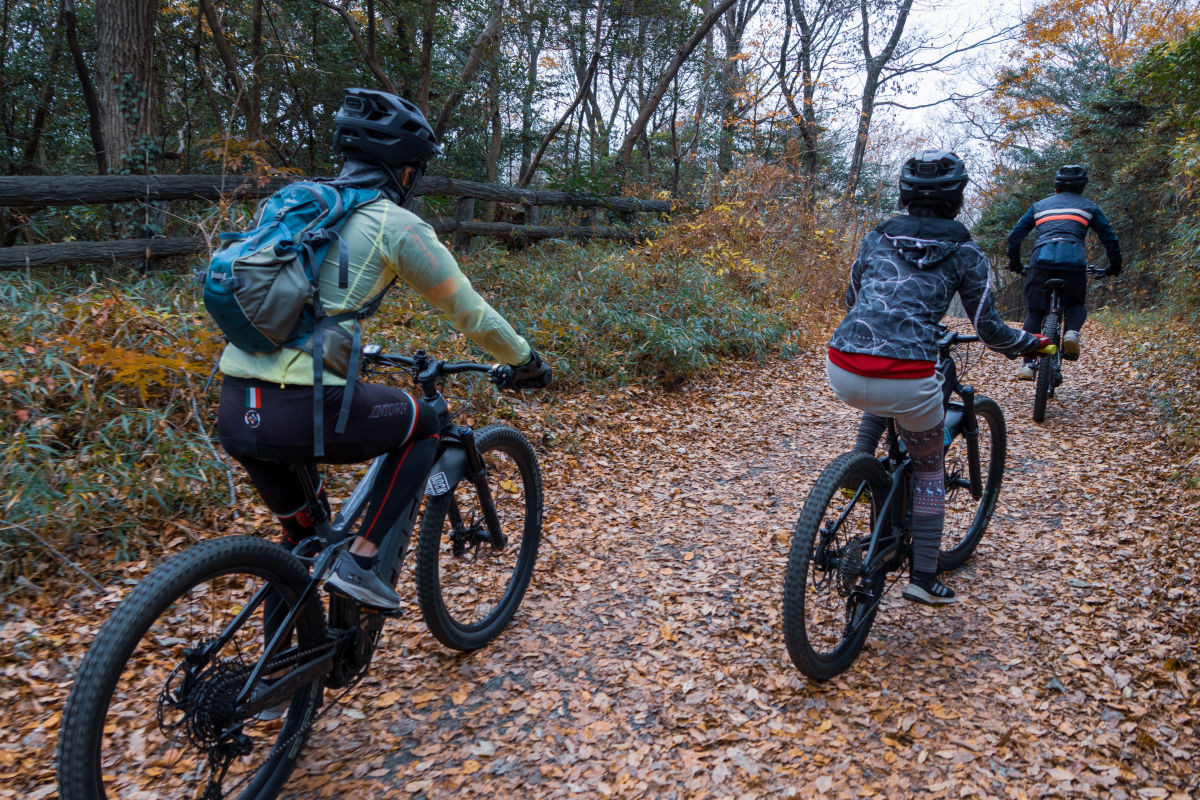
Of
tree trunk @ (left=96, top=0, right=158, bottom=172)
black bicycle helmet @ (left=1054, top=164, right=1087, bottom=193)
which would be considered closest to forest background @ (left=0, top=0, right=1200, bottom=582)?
tree trunk @ (left=96, top=0, right=158, bottom=172)

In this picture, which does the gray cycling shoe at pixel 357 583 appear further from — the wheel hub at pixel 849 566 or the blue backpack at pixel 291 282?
the wheel hub at pixel 849 566

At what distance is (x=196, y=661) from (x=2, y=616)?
1959 mm

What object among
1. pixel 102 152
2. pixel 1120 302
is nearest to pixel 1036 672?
pixel 102 152

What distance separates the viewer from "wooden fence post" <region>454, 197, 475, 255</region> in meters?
9.30

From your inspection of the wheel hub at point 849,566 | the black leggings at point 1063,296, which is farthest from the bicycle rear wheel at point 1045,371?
the wheel hub at point 849,566

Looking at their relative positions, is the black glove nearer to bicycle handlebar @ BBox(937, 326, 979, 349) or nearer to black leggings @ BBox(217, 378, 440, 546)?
black leggings @ BBox(217, 378, 440, 546)

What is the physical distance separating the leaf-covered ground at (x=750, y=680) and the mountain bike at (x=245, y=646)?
33 centimetres

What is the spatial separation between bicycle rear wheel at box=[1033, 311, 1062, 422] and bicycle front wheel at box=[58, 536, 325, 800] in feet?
21.1

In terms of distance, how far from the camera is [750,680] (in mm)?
2920

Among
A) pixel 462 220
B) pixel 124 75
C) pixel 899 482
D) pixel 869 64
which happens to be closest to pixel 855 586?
pixel 899 482

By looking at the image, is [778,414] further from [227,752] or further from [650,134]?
[650,134]

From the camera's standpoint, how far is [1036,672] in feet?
9.55

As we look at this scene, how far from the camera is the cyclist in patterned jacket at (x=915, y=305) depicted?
8.91ft

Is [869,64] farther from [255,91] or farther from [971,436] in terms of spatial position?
[971,436]
